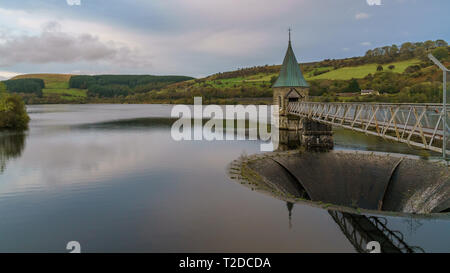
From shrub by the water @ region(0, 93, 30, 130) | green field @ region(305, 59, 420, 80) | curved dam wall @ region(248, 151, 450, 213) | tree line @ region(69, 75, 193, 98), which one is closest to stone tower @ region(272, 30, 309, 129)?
curved dam wall @ region(248, 151, 450, 213)

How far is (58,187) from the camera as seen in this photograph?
14.3m

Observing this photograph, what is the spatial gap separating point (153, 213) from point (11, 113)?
3910 centimetres

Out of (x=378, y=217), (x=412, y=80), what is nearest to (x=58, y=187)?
(x=378, y=217)

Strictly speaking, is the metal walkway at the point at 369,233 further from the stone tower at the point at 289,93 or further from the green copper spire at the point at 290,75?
the green copper spire at the point at 290,75

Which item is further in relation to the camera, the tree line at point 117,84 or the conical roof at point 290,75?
the tree line at point 117,84

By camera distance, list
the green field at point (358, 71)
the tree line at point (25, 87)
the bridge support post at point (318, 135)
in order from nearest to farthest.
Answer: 1. the bridge support post at point (318, 135)
2. the green field at point (358, 71)
3. the tree line at point (25, 87)

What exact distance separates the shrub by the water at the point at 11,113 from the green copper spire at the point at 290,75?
32.4 meters

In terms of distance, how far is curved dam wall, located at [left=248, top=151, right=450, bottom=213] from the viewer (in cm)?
1236

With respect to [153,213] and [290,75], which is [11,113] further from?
[153,213]

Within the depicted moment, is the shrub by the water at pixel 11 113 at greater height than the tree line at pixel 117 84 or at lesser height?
lesser

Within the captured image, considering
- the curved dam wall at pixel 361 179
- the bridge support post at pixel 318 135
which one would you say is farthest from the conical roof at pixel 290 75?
the curved dam wall at pixel 361 179

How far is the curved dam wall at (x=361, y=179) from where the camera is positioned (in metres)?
12.4

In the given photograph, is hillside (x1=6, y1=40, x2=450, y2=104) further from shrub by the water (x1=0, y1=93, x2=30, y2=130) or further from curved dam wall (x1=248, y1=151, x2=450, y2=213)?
shrub by the water (x1=0, y1=93, x2=30, y2=130)

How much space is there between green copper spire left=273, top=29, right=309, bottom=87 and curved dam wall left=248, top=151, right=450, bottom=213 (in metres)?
16.0
